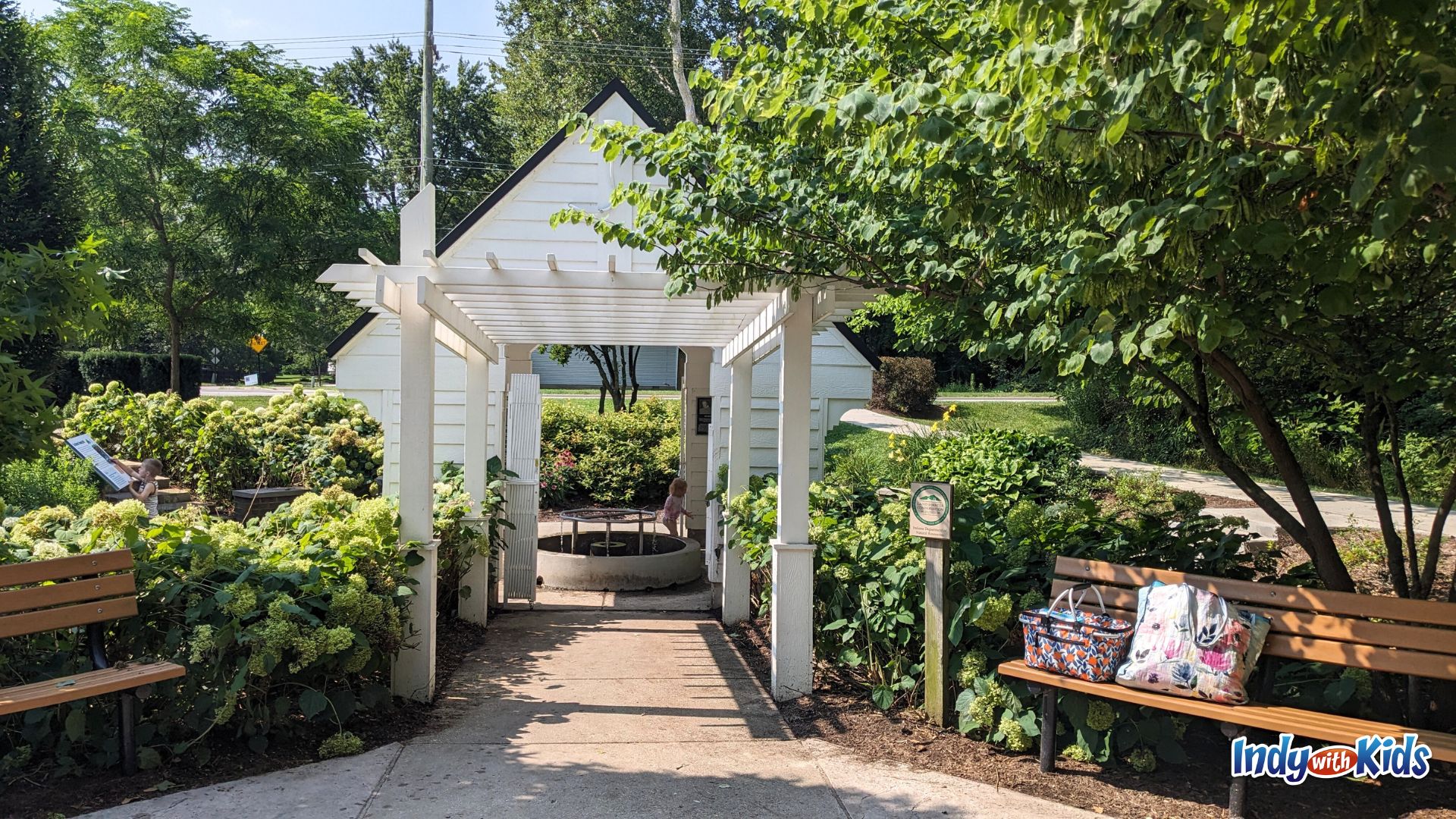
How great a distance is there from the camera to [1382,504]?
189 inches

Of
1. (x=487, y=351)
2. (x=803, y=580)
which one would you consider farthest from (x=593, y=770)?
(x=487, y=351)

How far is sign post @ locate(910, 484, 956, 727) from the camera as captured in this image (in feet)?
16.0

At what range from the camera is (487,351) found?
8141 millimetres

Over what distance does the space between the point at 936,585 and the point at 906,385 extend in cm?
2139

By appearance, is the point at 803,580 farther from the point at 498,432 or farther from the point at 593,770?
the point at 498,432

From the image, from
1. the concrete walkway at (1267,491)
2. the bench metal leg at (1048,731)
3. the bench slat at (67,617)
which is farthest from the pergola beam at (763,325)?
the concrete walkway at (1267,491)

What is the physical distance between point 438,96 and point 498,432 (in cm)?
2752

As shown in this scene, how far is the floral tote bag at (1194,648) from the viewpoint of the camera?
155 inches

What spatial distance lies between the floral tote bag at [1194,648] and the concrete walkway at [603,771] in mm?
662

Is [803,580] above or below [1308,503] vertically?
below

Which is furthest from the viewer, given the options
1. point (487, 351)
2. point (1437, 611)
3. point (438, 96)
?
point (438, 96)

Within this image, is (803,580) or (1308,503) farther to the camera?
(803,580)

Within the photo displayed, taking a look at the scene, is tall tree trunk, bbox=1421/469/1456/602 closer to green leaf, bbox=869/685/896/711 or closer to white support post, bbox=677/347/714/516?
green leaf, bbox=869/685/896/711

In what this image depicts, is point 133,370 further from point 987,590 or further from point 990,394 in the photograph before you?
point 987,590
